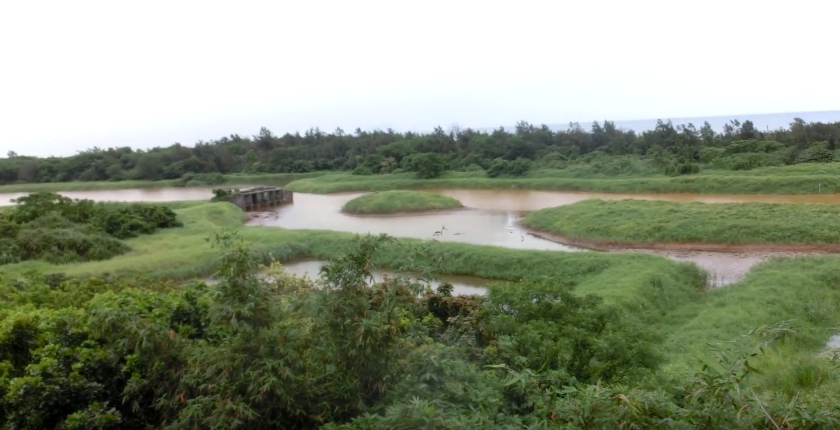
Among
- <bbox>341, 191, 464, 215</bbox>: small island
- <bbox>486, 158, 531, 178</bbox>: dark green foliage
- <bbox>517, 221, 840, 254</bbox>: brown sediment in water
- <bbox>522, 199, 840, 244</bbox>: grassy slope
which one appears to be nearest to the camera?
<bbox>517, 221, 840, 254</bbox>: brown sediment in water

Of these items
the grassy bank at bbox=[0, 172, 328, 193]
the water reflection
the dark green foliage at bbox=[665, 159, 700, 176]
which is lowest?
the water reflection

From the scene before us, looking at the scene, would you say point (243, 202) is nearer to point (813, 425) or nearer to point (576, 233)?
point (576, 233)

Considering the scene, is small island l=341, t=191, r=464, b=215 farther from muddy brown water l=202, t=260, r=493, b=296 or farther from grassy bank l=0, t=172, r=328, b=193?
grassy bank l=0, t=172, r=328, b=193

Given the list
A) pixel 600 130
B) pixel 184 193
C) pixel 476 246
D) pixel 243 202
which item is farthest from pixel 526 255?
pixel 600 130

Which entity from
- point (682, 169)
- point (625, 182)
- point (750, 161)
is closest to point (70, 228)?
point (625, 182)

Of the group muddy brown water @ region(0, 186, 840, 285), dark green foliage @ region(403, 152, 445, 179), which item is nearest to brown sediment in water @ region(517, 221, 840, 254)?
muddy brown water @ region(0, 186, 840, 285)

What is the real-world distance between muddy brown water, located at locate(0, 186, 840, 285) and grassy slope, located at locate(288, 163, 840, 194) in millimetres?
870

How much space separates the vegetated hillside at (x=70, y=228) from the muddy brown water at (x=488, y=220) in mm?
6823

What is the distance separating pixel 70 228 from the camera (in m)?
18.4

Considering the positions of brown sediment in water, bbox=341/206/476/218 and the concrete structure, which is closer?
brown sediment in water, bbox=341/206/476/218

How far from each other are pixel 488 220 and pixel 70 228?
15.5m

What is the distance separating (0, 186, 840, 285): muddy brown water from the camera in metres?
16.8

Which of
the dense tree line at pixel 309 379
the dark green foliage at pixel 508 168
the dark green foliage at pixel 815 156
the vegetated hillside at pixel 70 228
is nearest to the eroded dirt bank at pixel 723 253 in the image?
the dense tree line at pixel 309 379

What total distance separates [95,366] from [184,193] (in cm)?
4279
